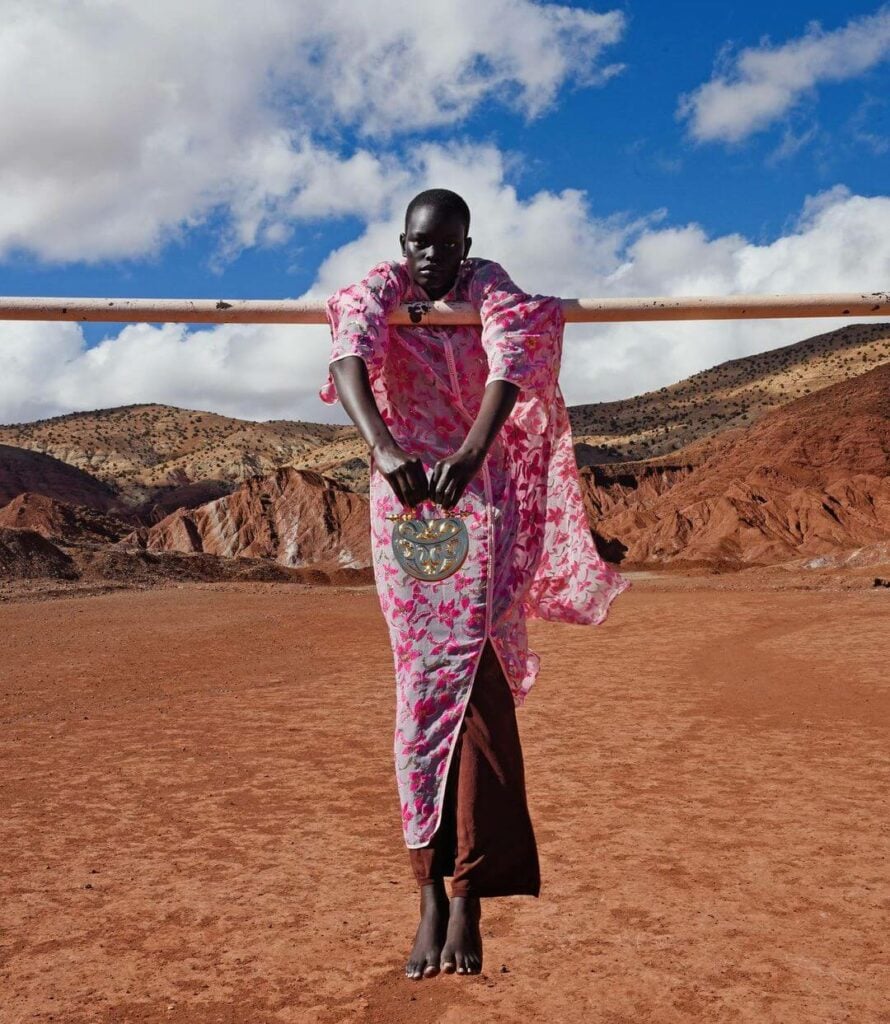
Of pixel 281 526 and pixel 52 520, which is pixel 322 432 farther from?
pixel 52 520

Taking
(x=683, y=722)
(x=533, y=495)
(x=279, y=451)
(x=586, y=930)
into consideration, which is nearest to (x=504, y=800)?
(x=533, y=495)

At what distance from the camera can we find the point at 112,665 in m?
14.4

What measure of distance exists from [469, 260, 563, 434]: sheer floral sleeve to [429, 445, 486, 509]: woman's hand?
0.33 meters

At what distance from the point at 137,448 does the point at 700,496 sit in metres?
63.8

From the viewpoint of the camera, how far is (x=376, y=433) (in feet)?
8.45

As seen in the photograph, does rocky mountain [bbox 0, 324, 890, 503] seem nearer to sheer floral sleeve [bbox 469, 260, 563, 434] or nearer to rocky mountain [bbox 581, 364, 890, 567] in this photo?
rocky mountain [bbox 581, 364, 890, 567]

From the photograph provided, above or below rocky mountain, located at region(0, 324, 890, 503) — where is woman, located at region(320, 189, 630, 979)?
below

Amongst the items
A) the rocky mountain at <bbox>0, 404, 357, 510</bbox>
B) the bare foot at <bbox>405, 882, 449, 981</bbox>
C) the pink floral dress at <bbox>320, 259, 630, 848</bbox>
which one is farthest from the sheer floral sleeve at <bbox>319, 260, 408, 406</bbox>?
the rocky mountain at <bbox>0, 404, 357, 510</bbox>

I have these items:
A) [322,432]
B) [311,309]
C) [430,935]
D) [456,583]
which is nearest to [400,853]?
[430,935]

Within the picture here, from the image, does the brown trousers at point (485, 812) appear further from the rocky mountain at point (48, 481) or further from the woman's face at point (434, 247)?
the rocky mountain at point (48, 481)

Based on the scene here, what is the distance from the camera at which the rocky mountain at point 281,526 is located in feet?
162

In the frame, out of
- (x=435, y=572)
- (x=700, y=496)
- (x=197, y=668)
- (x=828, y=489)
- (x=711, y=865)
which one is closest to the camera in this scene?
(x=435, y=572)

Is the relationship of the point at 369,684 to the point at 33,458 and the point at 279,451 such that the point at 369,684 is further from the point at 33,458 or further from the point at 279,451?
the point at 279,451

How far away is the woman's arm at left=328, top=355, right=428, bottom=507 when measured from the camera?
2.46 meters
